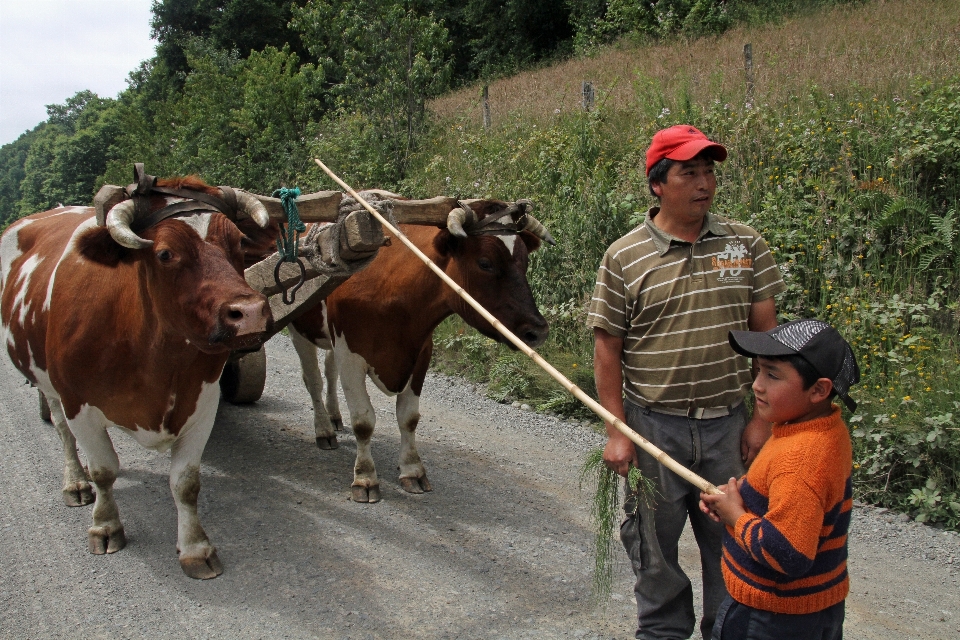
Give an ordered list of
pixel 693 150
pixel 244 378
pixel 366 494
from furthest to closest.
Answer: pixel 244 378
pixel 366 494
pixel 693 150

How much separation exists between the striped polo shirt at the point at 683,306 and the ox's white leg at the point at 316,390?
3.91m

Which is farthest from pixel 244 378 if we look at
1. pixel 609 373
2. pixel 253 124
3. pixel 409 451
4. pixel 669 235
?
pixel 253 124

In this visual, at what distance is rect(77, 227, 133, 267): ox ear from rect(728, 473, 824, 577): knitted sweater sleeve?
127 inches

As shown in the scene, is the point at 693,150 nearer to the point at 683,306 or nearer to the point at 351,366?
the point at 683,306

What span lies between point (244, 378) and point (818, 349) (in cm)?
561

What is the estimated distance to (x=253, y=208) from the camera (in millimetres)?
4047

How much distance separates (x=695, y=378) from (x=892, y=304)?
3.84 m

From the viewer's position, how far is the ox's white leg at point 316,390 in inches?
250

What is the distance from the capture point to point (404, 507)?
5.04 metres

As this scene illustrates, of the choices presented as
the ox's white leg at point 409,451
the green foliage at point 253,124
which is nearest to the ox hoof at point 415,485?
the ox's white leg at point 409,451

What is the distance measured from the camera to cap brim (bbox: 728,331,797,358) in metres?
2.13

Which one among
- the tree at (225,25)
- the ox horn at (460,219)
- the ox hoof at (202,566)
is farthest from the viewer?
the tree at (225,25)

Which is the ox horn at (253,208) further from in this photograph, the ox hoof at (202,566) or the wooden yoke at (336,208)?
the ox hoof at (202,566)

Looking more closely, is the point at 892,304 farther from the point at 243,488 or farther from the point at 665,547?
the point at 243,488
